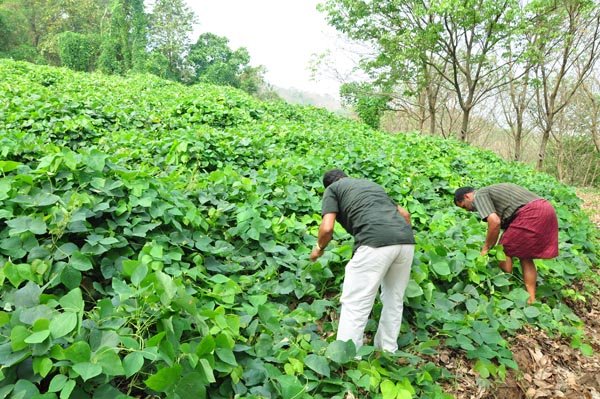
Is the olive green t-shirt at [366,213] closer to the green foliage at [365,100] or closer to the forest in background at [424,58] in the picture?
the forest in background at [424,58]

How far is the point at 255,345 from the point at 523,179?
717 cm

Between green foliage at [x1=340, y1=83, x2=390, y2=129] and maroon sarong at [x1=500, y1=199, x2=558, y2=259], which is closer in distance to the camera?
maroon sarong at [x1=500, y1=199, x2=558, y2=259]

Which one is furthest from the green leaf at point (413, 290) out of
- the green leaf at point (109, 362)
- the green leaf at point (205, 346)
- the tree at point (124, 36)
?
the tree at point (124, 36)

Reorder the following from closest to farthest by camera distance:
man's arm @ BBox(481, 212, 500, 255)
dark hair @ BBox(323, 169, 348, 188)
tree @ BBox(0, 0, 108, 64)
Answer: dark hair @ BBox(323, 169, 348, 188)
man's arm @ BBox(481, 212, 500, 255)
tree @ BBox(0, 0, 108, 64)

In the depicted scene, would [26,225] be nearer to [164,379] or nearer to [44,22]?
[164,379]

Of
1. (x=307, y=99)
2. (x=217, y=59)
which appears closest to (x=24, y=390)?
(x=217, y=59)

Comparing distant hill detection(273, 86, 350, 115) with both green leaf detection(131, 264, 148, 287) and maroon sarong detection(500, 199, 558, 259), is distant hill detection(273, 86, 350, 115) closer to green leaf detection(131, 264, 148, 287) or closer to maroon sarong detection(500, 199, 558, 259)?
maroon sarong detection(500, 199, 558, 259)

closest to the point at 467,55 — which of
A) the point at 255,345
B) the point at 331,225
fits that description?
the point at 331,225

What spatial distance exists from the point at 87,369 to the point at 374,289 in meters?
1.72

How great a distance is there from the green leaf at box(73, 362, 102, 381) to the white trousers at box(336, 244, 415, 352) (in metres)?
1.57

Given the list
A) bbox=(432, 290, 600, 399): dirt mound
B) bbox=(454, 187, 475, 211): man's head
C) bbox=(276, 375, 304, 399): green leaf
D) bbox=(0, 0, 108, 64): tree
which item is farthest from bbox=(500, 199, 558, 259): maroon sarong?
bbox=(0, 0, 108, 64): tree

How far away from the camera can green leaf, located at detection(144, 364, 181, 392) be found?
1.55m

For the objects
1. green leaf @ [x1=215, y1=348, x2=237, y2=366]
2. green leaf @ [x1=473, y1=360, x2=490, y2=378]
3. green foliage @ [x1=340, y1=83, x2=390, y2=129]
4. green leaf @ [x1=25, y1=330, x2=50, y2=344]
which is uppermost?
green foliage @ [x1=340, y1=83, x2=390, y2=129]

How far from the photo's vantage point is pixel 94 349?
5.40ft
